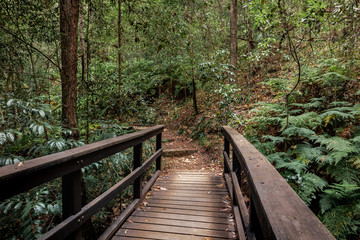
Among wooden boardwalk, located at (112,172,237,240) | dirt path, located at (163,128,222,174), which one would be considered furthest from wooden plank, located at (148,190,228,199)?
dirt path, located at (163,128,222,174)

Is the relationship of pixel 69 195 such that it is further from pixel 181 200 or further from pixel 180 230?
pixel 181 200

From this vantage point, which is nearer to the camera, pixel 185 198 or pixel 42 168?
pixel 42 168

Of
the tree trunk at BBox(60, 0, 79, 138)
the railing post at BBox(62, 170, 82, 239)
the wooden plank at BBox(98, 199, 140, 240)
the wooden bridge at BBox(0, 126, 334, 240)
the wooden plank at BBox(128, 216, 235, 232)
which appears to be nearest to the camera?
the wooden bridge at BBox(0, 126, 334, 240)

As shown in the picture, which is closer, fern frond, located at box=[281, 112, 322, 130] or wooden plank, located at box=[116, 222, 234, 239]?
wooden plank, located at box=[116, 222, 234, 239]

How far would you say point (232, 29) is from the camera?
8227 mm

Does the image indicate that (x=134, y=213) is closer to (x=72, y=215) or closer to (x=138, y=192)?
(x=138, y=192)

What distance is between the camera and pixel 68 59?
11.0ft

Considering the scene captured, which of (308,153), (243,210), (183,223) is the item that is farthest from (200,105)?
(243,210)

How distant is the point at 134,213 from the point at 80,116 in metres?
3.04

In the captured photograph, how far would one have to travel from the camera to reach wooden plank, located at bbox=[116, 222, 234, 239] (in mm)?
2576

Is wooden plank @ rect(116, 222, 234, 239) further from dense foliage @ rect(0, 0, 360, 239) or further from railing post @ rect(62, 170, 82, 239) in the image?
railing post @ rect(62, 170, 82, 239)

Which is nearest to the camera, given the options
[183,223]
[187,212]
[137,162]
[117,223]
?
[117,223]

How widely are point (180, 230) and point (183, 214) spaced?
0.43 meters

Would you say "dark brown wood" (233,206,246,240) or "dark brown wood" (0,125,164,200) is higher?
"dark brown wood" (0,125,164,200)
